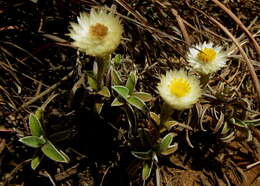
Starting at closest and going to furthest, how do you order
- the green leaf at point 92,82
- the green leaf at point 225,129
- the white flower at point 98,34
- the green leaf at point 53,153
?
the white flower at point 98,34 < the green leaf at point 53,153 < the green leaf at point 92,82 < the green leaf at point 225,129

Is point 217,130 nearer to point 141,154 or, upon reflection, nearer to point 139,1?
point 141,154

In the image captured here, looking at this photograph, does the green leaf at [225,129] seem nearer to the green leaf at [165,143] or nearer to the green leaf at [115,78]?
the green leaf at [165,143]

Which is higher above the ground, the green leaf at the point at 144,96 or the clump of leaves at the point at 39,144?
the green leaf at the point at 144,96

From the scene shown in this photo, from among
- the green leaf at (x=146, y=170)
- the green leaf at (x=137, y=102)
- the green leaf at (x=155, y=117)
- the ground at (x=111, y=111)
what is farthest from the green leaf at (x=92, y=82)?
the green leaf at (x=146, y=170)

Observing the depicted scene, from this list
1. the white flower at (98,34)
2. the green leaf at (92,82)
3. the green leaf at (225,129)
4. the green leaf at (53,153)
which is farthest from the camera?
the green leaf at (225,129)

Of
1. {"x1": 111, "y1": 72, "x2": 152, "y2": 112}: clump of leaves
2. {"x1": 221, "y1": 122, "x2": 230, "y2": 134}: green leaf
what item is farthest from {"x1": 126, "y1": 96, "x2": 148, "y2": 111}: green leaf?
{"x1": 221, "y1": 122, "x2": 230, "y2": 134}: green leaf

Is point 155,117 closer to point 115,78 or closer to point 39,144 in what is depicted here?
point 115,78

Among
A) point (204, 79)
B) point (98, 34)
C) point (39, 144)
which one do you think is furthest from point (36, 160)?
point (204, 79)
